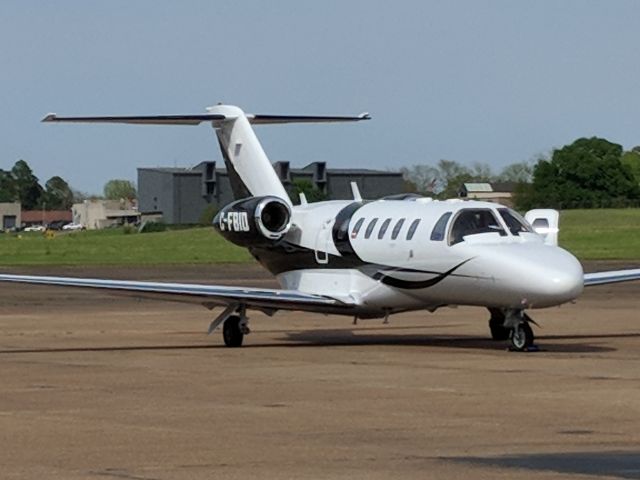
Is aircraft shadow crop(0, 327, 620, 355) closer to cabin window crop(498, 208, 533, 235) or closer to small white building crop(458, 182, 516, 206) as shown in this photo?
cabin window crop(498, 208, 533, 235)

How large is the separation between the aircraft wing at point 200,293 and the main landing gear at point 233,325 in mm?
212

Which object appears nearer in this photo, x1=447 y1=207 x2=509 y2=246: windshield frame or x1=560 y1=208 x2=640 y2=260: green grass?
x1=447 y1=207 x2=509 y2=246: windshield frame

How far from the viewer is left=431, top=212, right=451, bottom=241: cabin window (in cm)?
2398

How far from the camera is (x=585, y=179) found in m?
125

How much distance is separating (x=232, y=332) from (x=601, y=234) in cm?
6016

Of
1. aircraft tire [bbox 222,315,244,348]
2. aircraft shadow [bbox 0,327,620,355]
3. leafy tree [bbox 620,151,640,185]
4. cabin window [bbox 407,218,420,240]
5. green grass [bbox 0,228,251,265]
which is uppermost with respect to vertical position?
leafy tree [bbox 620,151,640,185]

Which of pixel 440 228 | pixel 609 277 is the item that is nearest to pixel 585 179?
pixel 609 277

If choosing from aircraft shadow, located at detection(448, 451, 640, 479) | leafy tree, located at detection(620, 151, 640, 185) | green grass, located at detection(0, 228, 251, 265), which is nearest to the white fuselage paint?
aircraft shadow, located at detection(448, 451, 640, 479)

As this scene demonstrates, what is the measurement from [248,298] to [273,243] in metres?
2.76

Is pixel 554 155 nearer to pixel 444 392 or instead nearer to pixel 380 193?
pixel 380 193

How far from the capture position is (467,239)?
77.6 ft

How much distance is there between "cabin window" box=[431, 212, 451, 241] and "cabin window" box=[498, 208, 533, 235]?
79 cm

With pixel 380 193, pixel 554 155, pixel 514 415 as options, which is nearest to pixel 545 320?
pixel 514 415

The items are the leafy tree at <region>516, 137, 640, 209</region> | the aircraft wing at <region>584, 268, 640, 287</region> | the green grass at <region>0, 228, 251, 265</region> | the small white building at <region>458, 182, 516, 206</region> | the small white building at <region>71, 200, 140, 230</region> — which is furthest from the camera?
the small white building at <region>71, 200, 140, 230</region>
